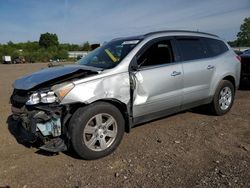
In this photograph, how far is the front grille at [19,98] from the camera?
13.0 feet

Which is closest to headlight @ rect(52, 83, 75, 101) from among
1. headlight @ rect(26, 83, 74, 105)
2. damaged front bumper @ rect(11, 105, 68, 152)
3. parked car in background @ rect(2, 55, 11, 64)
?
headlight @ rect(26, 83, 74, 105)

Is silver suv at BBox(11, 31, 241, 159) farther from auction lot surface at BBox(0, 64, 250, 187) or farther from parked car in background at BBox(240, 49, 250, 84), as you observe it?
parked car in background at BBox(240, 49, 250, 84)

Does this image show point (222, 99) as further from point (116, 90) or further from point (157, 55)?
point (116, 90)

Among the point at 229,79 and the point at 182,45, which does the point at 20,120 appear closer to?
the point at 182,45

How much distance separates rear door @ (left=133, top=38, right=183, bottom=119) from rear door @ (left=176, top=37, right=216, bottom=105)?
0.64 feet

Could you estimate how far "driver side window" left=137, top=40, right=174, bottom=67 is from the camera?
4582mm

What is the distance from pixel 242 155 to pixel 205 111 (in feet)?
7.58

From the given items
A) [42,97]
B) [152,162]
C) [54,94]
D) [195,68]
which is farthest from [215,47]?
[42,97]

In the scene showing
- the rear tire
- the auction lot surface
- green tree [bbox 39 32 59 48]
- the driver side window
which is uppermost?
green tree [bbox 39 32 59 48]

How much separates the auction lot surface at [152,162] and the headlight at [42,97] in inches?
36.0

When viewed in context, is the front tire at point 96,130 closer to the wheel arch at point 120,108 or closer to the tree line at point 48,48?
the wheel arch at point 120,108

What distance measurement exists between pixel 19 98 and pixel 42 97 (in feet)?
1.90

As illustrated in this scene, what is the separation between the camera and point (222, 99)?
6.00 meters

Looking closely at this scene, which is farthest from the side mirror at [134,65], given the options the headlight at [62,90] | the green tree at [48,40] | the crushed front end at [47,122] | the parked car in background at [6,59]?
the green tree at [48,40]
